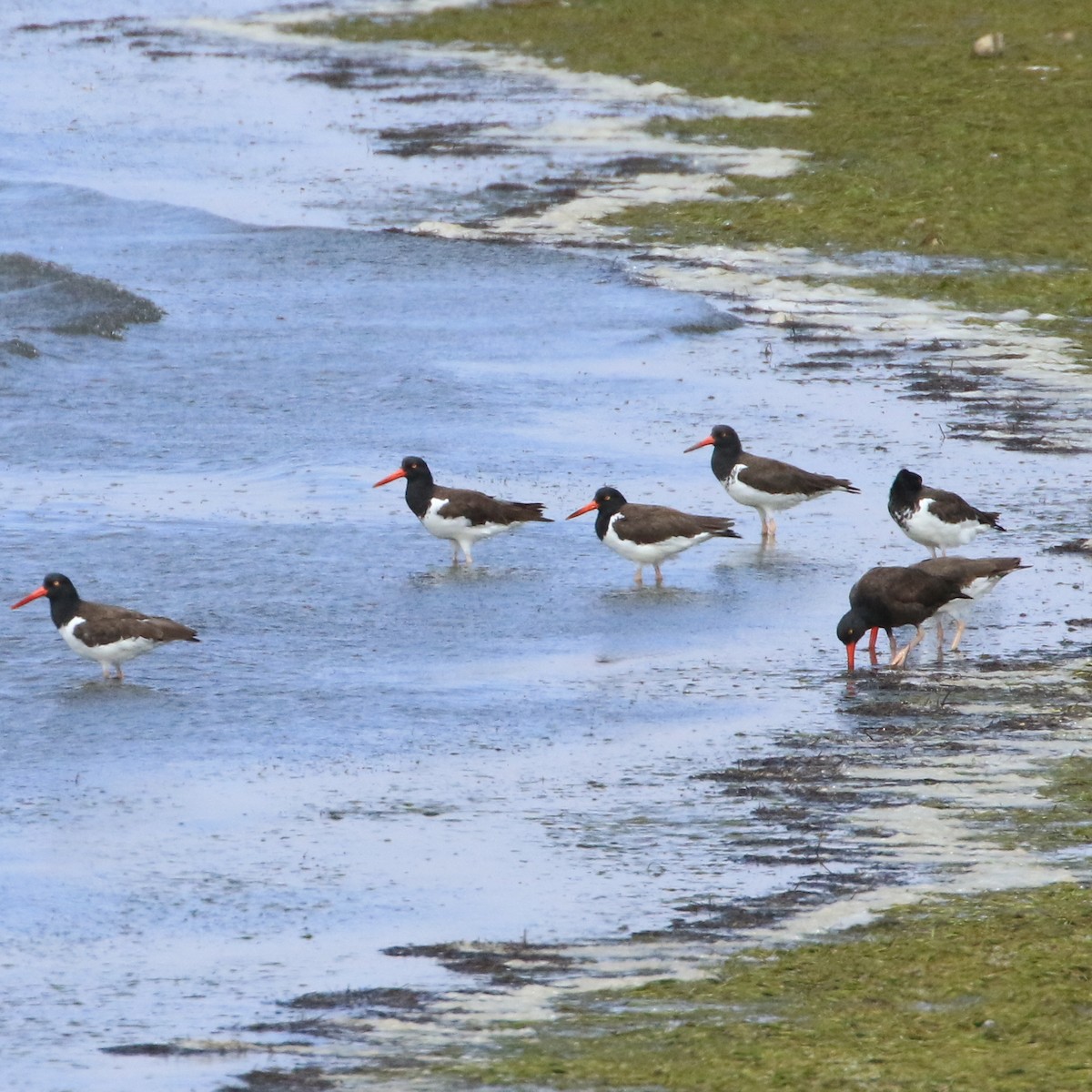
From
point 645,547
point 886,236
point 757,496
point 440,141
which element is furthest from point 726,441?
point 440,141

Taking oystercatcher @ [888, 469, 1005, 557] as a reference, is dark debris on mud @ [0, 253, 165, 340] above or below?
above

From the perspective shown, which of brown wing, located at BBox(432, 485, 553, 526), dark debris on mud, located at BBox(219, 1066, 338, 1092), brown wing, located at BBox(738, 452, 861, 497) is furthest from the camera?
brown wing, located at BBox(738, 452, 861, 497)

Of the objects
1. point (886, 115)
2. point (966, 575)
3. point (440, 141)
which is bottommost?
point (966, 575)

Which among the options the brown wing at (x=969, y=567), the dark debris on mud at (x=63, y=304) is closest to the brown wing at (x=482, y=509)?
the brown wing at (x=969, y=567)

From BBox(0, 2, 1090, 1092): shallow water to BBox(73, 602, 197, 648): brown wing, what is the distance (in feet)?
0.98

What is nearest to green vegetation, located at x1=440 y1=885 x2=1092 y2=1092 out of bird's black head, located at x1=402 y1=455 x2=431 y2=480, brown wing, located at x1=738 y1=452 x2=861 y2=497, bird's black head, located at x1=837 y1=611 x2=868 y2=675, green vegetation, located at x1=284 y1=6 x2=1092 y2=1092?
green vegetation, located at x1=284 y1=6 x2=1092 y2=1092

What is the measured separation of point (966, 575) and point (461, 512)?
3532 millimetres

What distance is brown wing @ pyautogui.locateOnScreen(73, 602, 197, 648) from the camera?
11539mm

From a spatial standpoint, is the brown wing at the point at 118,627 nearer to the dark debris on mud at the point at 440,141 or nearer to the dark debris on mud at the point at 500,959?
the dark debris on mud at the point at 500,959

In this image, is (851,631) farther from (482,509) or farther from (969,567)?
(482,509)

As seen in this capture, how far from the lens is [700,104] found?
3266 centimetres

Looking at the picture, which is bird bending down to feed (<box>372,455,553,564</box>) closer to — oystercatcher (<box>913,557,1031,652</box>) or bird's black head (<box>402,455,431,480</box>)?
bird's black head (<box>402,455,431,480</box>)

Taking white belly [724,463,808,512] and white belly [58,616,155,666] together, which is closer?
white belly [58,616,155,666]

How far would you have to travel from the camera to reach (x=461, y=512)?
1407 cm
